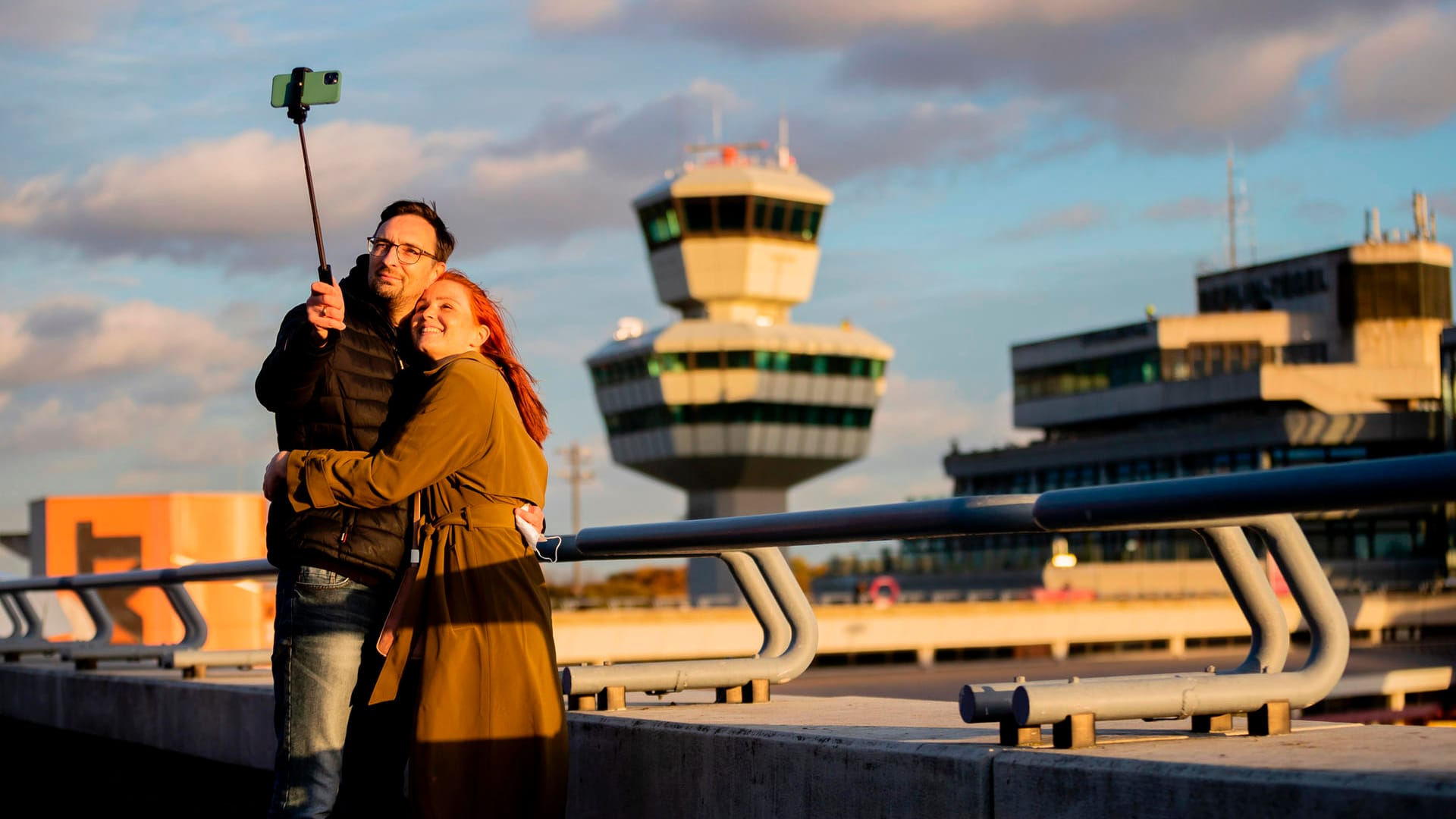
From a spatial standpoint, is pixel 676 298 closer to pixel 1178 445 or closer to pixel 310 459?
pixel 1178 445

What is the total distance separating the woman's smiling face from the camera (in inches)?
183

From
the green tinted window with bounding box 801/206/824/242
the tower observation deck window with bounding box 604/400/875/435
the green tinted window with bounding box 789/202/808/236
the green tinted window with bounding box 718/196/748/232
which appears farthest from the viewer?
the green tinted window with bounding box 801/206/824/242

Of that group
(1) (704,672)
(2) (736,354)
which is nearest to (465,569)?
(1) (704,672)

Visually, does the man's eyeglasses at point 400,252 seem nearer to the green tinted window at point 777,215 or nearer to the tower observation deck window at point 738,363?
the tower observation deck window at point 738,363

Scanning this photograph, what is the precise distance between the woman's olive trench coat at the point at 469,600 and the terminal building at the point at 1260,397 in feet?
267

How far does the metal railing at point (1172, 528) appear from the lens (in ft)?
11.1

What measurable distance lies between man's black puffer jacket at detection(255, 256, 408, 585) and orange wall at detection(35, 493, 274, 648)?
43542 mm

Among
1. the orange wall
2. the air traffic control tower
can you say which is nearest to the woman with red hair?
the orange wall

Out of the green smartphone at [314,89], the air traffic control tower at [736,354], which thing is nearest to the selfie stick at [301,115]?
the green smartphone at [314,89]

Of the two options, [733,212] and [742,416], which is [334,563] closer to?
[742,416]

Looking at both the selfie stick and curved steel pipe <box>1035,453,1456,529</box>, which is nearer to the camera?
curved steel pipe <box>1035,453,1456,529</box>

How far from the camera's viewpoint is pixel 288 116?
4.96 meters

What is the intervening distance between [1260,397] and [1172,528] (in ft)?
299

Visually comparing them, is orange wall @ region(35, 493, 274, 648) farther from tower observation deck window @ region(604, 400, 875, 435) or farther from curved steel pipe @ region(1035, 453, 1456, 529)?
tower observation deck window @ region(604, 400, 875, 435)
